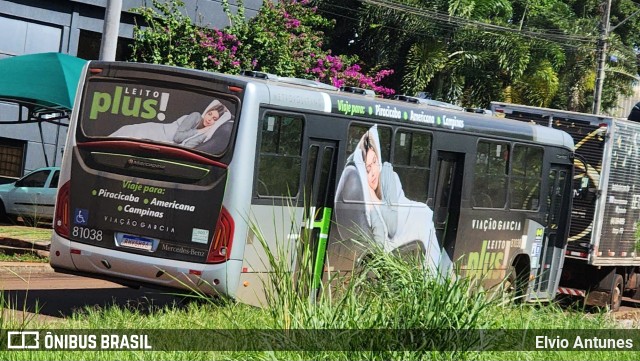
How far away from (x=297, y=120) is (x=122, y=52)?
1749 cm

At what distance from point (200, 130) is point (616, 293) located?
11882 millimetres

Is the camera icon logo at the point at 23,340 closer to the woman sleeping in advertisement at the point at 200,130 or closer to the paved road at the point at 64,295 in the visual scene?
the paved road at the point at 64,295

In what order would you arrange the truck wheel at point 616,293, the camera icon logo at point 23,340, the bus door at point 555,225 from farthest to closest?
the truck wheel at point 616,293
the bus door at point 555,225
the camera icon logo at point 23,340

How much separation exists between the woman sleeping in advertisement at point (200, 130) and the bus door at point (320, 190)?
134 centimetres

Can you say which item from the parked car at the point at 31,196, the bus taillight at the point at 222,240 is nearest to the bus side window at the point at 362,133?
the bus taillight at the point at 222,240

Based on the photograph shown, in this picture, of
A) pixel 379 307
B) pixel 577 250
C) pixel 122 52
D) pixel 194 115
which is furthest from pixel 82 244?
pixel 122 52

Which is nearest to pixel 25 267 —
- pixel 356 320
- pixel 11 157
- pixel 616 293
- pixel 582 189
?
pixel 582 189

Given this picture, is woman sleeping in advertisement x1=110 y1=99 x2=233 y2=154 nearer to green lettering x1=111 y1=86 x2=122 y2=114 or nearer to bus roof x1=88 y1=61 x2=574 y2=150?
bus roof x1=88 y1=61 x2=574 y2=150

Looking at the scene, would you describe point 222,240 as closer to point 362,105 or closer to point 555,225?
point 362,105

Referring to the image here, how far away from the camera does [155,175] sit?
41.4ft

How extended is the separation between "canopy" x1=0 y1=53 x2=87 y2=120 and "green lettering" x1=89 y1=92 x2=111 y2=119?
691 cm

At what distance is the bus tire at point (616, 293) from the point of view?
21.4 meters

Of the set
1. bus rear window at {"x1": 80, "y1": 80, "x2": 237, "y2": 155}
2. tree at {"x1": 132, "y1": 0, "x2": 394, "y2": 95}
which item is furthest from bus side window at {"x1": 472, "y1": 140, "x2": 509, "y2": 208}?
tree at {"x1": 132, "y1": 0, "x2": 394, "y2": 95}

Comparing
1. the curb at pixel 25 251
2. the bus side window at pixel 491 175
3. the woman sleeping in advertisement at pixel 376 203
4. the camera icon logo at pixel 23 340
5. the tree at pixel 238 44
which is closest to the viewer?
the camera icon logo at pixel 23 340
